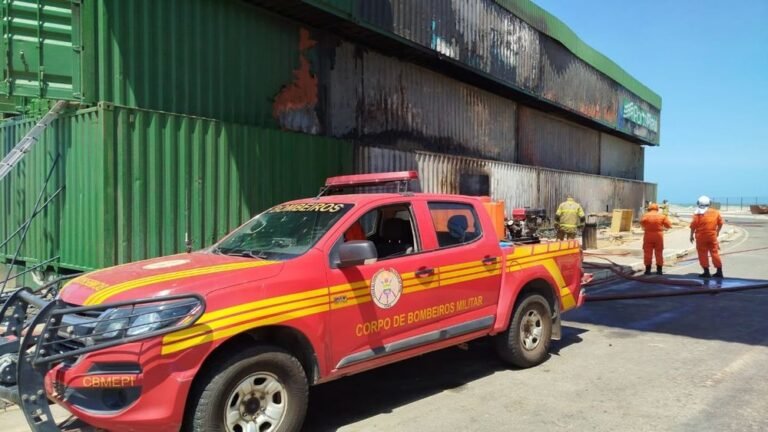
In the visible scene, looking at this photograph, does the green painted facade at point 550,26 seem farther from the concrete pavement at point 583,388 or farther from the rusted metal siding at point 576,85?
the concrete pavement at point 583,388

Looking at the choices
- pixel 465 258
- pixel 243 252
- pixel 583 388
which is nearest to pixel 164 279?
pixel 243 252

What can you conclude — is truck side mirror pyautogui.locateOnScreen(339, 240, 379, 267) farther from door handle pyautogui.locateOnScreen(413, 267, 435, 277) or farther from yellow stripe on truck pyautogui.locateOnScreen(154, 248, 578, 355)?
door handle pyautogui.locateOnScreen(413, 267, 435, 277)

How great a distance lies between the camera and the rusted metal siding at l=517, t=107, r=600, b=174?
20.5 m

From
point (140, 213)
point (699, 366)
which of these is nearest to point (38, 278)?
point (140, 213)

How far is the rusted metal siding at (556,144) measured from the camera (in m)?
20.5

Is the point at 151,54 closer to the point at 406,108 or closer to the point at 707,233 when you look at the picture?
the point at 406,108

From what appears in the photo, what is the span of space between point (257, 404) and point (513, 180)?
15552 mm

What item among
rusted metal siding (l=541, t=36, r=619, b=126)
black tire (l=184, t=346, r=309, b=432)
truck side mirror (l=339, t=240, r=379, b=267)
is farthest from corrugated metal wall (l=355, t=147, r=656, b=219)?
black tire (l=184, t=346, r=309, b=432)

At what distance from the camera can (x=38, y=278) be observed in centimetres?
834

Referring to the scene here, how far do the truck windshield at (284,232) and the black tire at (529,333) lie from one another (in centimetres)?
213

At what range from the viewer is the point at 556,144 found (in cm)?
2323

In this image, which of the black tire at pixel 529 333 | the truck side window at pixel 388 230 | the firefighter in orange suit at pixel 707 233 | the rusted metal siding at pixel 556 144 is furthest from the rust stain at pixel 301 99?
the rusted metal siding at pixel 556 144

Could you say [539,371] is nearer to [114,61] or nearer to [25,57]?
[114,61]

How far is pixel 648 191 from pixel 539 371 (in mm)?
32018
